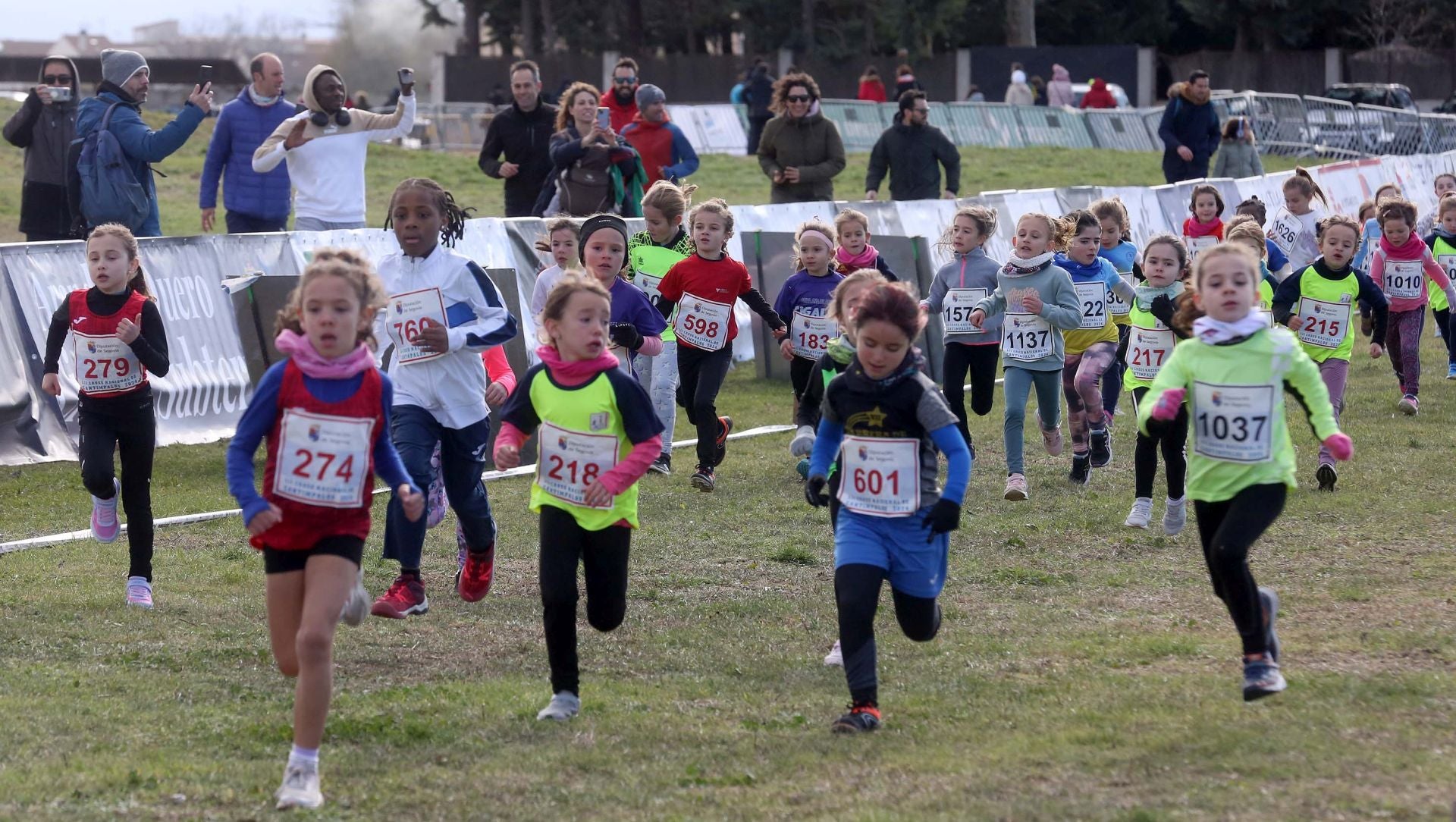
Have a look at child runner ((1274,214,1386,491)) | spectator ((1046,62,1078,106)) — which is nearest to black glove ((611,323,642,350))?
child runner ((1274,214,1386,491))

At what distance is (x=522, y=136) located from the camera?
16000mm

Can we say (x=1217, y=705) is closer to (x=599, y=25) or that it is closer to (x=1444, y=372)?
(x=1444, y=372)

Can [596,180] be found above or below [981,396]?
above

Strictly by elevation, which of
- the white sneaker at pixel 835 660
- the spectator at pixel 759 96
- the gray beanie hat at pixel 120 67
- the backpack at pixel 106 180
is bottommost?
the white sneaker at pixel 835 660

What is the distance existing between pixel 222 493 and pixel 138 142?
8.64 ft

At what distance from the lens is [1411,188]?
97.5ft

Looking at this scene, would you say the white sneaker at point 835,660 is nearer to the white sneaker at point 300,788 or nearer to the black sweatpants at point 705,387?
the white sneaker at point 300,788

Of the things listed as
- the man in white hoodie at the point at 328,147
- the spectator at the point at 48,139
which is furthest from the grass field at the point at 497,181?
the man in white hoodie at the point at 328,147

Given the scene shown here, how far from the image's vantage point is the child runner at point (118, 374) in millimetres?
8359

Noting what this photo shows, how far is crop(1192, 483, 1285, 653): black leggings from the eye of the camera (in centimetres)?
674

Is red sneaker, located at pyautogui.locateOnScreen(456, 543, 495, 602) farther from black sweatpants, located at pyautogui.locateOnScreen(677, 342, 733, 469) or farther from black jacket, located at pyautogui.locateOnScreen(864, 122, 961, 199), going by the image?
black jacket, located at pyautogui.locateOnScreen(864, 122, 961, 199)

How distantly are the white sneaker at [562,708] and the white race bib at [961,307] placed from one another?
5527 mm

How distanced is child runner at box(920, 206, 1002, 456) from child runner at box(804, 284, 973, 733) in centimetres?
482

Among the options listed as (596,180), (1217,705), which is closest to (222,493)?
(596,180)
